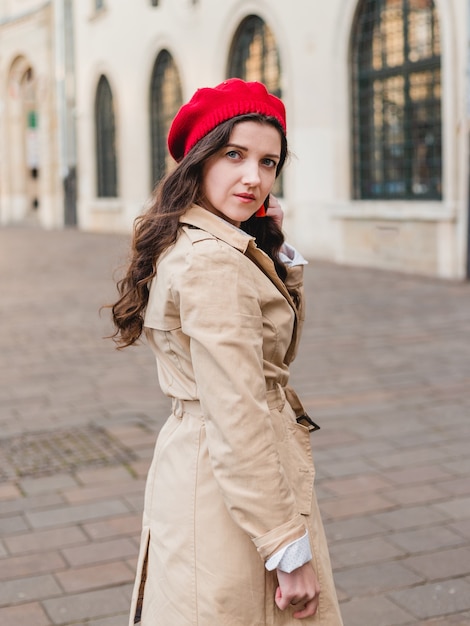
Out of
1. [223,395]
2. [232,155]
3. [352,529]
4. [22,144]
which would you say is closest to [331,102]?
[352,529]

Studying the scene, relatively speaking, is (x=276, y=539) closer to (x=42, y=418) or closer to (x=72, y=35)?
(x=42, y=418)

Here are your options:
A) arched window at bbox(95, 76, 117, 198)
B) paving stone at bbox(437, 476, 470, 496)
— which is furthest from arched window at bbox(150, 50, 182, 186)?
paving stone at bbox(437, 476, 470, 496)

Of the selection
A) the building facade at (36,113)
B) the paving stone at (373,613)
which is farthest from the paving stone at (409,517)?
the building facade at (36,113)

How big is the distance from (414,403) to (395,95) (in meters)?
9.16

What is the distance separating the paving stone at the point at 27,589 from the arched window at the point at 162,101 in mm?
18275

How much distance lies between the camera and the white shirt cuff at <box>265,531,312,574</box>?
1.74 meters

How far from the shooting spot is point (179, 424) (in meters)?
1.96

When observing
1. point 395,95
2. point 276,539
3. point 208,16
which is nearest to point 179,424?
point 276,539

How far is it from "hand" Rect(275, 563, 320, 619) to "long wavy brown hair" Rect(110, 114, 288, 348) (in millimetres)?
608

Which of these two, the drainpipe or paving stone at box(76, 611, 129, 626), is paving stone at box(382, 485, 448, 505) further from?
the drainpipe

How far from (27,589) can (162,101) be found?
1970cm

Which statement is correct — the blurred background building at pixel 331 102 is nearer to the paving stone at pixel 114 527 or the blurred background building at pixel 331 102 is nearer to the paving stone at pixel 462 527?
the paving stone at pixel 462 527

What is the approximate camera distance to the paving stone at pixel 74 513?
4.05m

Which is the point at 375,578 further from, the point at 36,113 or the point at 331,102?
the point at 36,113
